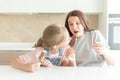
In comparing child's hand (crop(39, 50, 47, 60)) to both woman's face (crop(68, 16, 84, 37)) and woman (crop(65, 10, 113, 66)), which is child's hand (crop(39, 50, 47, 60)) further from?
woman's face (crop(68, 16, 84, 37))

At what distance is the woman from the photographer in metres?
1.67

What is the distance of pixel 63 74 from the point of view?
3.70 ft

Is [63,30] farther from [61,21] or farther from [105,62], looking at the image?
[61,21]
